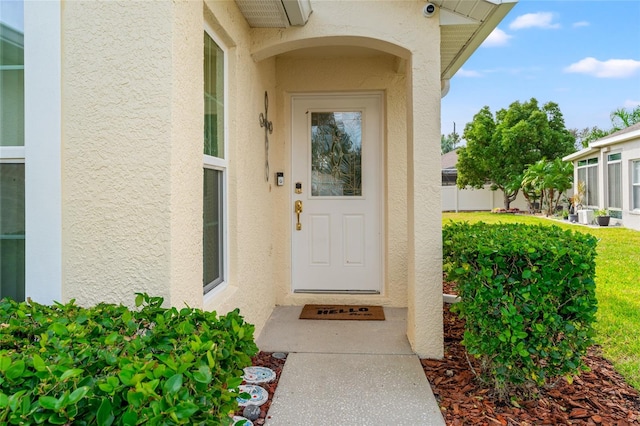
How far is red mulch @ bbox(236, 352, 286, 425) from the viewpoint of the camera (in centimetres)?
250

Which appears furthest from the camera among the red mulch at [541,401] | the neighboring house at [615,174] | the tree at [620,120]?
the tree at [620,120]

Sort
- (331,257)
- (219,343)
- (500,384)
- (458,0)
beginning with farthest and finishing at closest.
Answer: (331,257) < (458,0) < (500,384) < (219,343)

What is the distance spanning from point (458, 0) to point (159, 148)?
104 inches

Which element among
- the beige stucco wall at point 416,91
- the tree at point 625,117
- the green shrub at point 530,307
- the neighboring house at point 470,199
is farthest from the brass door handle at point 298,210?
the tree at point 625,117

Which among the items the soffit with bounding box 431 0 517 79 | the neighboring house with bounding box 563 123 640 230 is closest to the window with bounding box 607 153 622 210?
the neighboring house with bounding box 563 123 640 230

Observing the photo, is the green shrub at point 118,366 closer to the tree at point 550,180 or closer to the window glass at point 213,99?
the window glass at point 213,99

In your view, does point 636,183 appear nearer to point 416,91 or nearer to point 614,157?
point 614,157

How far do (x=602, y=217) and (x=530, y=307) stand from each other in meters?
13.5

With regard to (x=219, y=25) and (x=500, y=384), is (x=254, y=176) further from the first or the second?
(x=500, y=384)

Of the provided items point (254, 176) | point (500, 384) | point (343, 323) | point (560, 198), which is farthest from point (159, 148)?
point (560, 198)

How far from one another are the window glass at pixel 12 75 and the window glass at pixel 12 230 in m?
0.18

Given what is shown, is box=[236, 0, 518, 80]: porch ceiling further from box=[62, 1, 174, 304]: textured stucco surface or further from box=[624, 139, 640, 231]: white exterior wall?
box=[624, 139, 640, 231]: white exterior wall

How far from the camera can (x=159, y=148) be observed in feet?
6.73

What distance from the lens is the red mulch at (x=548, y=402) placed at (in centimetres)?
243
